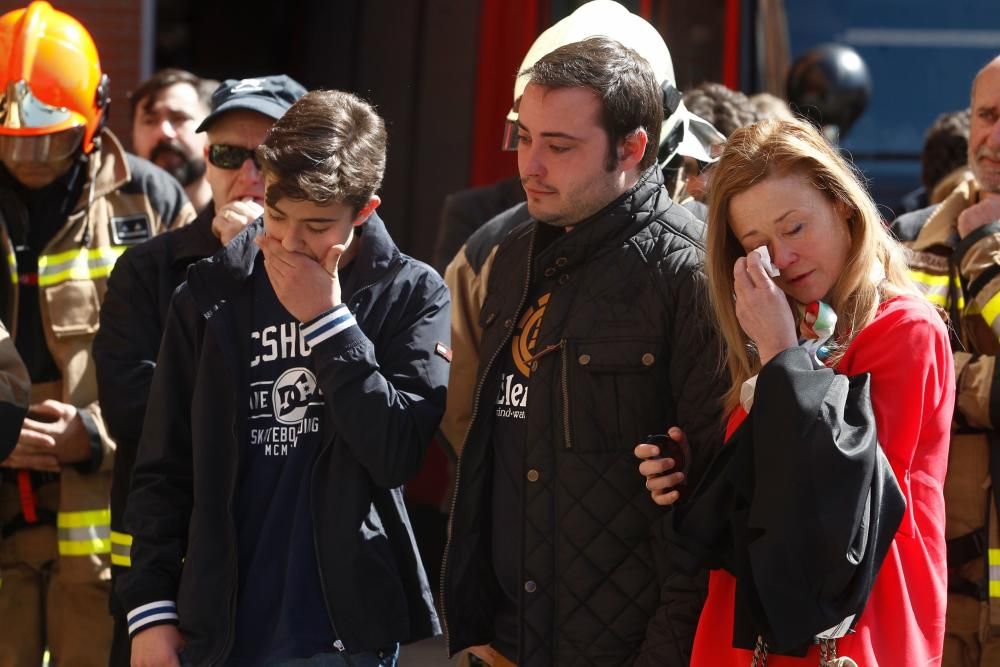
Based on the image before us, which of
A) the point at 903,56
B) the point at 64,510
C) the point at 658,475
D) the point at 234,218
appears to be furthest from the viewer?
the point at 903,56

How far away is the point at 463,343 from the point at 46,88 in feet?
5.24

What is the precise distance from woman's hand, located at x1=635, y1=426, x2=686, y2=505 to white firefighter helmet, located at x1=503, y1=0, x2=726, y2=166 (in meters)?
0.86

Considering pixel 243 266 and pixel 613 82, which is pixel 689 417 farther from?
pixel 243 266

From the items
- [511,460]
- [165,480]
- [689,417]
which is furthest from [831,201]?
[165,480]

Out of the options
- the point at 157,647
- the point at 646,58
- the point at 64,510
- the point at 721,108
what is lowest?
the point at 64,510

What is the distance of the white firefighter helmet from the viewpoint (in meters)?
3.35

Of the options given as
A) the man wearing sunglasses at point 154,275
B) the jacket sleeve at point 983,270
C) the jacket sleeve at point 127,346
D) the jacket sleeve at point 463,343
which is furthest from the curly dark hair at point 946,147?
the jacket sleeve at point 127,346

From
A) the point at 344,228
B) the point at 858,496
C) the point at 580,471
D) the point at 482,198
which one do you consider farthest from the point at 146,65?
the point at 858,496

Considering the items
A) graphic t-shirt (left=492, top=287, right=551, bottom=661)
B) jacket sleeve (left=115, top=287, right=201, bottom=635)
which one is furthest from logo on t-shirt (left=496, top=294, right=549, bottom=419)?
jacket sleeve (left=115, top=287, right=201, bottom=635)

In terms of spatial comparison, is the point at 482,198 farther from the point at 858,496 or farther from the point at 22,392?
the point at 858,496

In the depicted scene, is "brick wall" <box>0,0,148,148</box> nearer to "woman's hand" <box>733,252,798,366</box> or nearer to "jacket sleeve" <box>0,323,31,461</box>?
"jacket sleeve" <box>0,323,31,461</box>

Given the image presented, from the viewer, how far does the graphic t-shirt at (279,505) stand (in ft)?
9.53

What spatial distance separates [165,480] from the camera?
3.04 m

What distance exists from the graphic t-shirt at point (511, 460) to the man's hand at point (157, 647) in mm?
663
